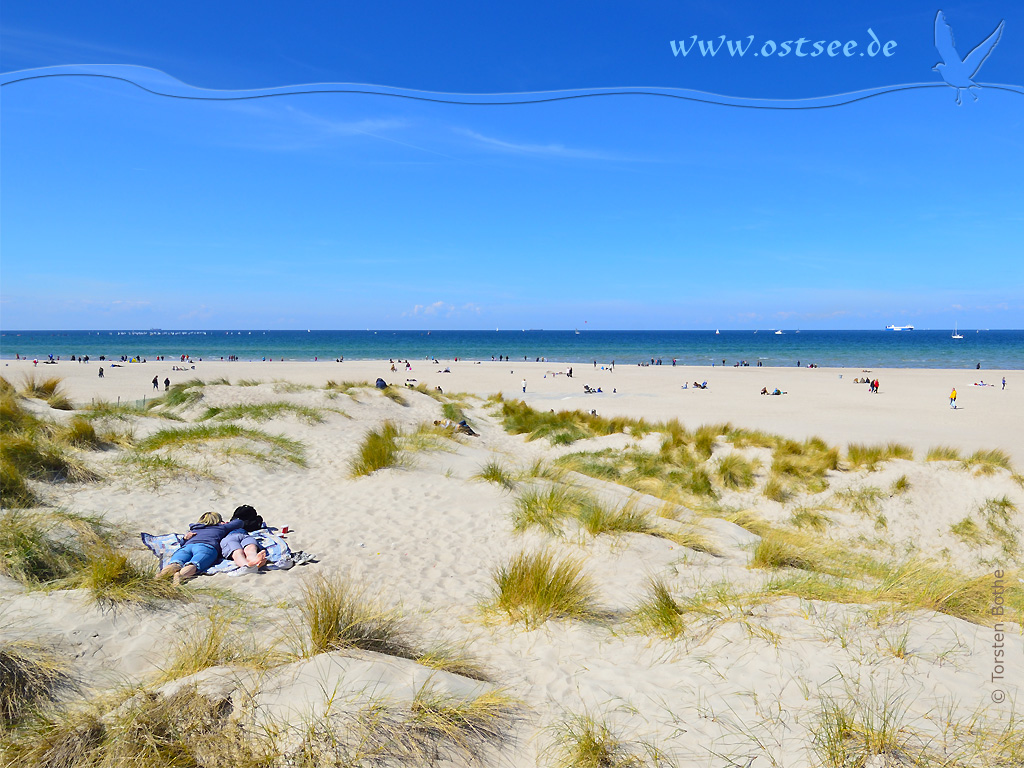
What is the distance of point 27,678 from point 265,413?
35.8 feet

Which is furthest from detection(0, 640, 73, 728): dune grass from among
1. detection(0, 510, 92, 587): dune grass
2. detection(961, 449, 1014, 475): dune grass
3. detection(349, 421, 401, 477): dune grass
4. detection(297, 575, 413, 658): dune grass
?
detection(961, 449, 1014, 475): dune grass

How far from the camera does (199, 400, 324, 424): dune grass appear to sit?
13.2 m

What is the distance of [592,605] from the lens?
476 centimetres

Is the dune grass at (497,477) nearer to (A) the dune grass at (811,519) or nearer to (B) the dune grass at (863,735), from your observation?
(A) the dune grass at (811,519)

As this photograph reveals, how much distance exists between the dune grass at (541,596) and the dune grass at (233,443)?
6.56 m

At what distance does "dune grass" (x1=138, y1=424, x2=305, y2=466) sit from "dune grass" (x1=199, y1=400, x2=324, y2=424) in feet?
7.54

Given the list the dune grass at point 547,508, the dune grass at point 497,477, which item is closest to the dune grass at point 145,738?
the dune grass at point 547,508

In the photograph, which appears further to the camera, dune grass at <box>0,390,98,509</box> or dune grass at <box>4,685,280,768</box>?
dune grass at <box>0,390,98,509</box>

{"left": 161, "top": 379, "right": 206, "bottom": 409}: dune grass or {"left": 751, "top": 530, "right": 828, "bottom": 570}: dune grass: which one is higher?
{"left": 161, "top": 379, "right": 206, "bottom": 409}: dune grass

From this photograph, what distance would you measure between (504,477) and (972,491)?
28.7 feet

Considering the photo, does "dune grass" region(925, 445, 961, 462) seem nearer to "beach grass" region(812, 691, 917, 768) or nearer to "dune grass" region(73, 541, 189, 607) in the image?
"beach grass" region(812, 691, 917, 768)

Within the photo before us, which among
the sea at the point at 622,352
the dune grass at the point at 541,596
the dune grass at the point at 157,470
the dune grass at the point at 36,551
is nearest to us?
the dune grass at the point at 541,596

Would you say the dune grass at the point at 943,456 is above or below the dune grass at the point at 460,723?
below

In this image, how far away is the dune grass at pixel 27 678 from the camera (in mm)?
2891
